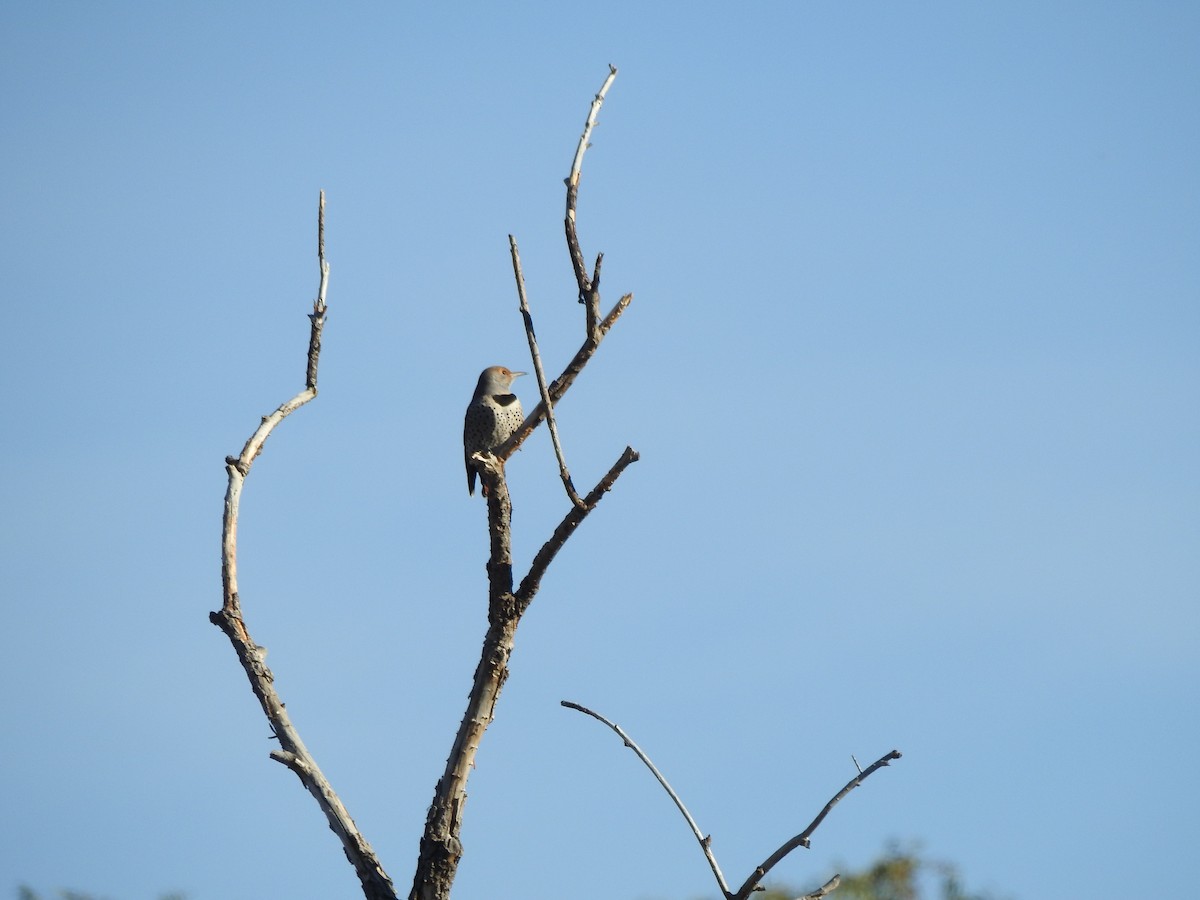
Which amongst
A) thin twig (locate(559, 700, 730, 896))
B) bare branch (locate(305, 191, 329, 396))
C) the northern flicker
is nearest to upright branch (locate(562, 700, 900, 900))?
thin twig (locate(559, 700, 730, 896))

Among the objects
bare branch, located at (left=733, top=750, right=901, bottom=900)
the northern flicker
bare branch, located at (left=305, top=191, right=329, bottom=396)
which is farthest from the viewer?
the northern flicker

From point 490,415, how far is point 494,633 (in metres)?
3.47

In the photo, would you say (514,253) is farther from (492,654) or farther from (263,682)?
(263,682)

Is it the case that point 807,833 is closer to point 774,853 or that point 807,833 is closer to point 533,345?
point 774,853

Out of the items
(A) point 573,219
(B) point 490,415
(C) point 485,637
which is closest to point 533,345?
(A) point 573,219

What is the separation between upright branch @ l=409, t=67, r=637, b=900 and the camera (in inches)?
245

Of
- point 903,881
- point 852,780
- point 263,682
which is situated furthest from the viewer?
point 903,881

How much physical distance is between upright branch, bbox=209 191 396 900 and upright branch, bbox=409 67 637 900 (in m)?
0.25

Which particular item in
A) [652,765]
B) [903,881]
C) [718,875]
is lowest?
[718,875]

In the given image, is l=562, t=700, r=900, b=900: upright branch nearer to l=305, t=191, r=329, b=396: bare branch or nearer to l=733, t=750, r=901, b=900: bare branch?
l=733, t=750, r=901, b=900: bare branch

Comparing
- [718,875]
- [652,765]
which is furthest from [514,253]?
[718,875]

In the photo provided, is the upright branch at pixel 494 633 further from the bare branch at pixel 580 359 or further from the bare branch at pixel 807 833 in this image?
the bare branch at pixel 807 833

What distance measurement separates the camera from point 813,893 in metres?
5.85

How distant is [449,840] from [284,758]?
851mm
